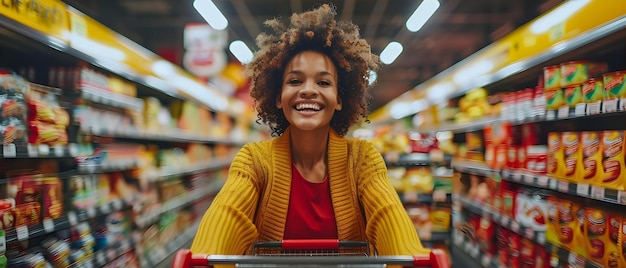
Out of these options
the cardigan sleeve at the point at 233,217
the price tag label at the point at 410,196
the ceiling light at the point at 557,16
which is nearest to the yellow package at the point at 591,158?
the ceiling light at the point at 557,16

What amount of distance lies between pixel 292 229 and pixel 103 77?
8.45 feet

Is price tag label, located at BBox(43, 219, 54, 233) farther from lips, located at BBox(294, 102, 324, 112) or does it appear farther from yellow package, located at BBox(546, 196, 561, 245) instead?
yellow package, located at BBox(546, 196, 561, 245)

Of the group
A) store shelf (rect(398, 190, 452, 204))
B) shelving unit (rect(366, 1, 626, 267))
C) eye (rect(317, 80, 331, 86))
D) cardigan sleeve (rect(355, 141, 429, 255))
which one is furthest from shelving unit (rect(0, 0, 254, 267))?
shelving unit (rect(366, 1, 626, 267))

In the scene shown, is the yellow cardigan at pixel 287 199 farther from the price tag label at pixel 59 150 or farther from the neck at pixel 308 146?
the price tag label at pixel 59 150

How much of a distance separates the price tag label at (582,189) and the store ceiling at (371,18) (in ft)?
15.5

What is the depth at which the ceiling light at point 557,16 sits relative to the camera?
290 centimetres

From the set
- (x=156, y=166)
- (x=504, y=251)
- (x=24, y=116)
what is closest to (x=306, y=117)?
(x=24, y=116)

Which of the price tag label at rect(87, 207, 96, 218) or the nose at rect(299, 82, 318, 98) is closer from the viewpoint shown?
the nose at rect(299, 82, 318, 98)

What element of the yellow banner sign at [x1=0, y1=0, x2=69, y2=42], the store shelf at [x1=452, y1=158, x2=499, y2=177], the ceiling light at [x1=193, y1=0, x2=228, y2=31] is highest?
the ceiling light at [x1=193, y1=0, x2=228, y2=31]

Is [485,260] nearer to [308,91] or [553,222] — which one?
[553,222]

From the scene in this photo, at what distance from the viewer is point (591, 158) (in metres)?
2.78

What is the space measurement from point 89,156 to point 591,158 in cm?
344

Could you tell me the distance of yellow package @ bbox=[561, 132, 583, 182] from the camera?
2918mm

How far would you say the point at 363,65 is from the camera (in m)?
1.97
